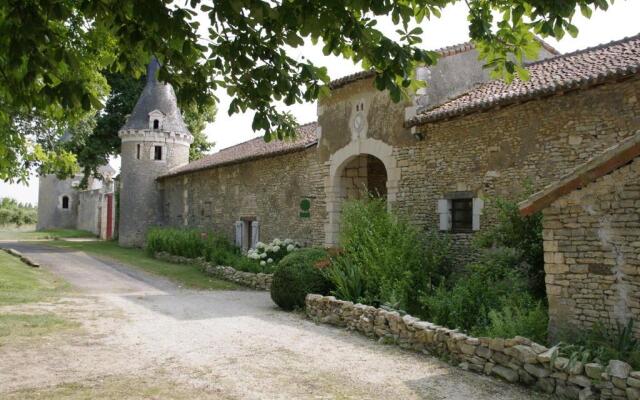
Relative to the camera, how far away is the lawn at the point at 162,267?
50.0 ft

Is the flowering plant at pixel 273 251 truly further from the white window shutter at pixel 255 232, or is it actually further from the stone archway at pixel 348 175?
the white window shutter at pixel 255 232

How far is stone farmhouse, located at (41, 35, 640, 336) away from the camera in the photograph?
253 inches

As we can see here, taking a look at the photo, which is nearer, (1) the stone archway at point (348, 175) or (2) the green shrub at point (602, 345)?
(2) the green shrub at point (602, 345)

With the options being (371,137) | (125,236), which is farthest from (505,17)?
(125,236)

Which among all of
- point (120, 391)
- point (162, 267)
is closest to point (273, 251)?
point (162, 267)

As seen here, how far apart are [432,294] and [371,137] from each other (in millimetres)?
4902

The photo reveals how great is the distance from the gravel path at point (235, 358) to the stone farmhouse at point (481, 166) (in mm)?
1939

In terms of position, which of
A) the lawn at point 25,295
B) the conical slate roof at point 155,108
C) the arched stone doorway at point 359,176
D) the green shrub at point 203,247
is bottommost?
the lawn at point 25,295

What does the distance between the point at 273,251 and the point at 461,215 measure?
6.18 metres

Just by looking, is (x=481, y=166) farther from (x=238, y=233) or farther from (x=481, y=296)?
(x=238, y=233)

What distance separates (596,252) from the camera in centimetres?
648

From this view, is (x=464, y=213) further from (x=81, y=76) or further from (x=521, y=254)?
(x=81, y=76)

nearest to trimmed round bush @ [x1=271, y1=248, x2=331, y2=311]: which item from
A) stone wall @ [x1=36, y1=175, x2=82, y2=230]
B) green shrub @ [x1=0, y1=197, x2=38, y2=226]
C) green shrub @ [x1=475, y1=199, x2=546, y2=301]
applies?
green shrub @ [x1=475, y1=199, x2=546, y2=301]

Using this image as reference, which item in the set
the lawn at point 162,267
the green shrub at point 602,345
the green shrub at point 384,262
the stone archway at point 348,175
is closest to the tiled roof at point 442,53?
the stone archway at point 348,175
